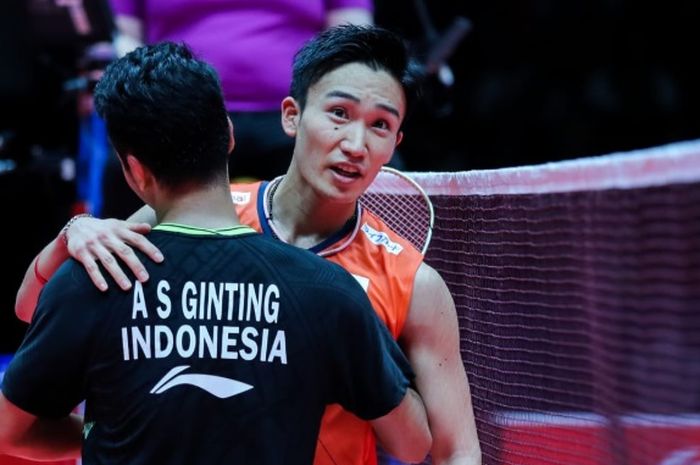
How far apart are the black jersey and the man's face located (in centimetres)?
73

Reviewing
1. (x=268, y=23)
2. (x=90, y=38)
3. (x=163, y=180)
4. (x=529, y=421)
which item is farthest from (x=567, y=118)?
(x=163, y=180)

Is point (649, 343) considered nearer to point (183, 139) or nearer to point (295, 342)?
point (295, 342)

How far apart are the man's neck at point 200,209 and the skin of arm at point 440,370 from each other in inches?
30.3

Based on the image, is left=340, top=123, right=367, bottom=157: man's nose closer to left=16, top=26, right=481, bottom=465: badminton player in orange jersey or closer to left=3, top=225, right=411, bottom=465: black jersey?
left=16, top=26, right=481, bottom=465: badminton player in orange jersey

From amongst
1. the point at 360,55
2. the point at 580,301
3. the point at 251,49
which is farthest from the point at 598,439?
the point at 251,49

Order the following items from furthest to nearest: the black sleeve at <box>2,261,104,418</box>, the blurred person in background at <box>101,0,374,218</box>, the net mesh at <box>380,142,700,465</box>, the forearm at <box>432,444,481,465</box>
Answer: the blurred person in background at <box>101,0,374,218</box> → the forearm at <box>432,444,481,465</box> → the net mesh at <box>380,142,700,465</box> → the black sleeve at <box>2,261,104,418</box>

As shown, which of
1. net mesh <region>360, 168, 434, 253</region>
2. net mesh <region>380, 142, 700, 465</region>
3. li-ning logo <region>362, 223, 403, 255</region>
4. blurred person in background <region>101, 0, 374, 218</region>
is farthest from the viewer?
blurred person in background <region>101, 0, 374, 218</region>

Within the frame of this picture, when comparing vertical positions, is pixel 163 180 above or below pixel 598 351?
above

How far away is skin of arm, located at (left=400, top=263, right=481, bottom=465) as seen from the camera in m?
2.95

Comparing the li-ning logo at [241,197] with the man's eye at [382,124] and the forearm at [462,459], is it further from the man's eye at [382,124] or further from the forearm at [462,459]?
the forearm at [462,459]

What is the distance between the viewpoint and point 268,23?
4402mm

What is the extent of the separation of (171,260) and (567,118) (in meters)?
7.15

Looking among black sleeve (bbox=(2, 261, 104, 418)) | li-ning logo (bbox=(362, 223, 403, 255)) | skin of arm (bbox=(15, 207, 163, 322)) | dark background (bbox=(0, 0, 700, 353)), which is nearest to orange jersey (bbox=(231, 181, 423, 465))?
li-ning logo (bbox=(362, 223, 403, 255))

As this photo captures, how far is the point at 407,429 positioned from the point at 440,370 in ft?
1.57
